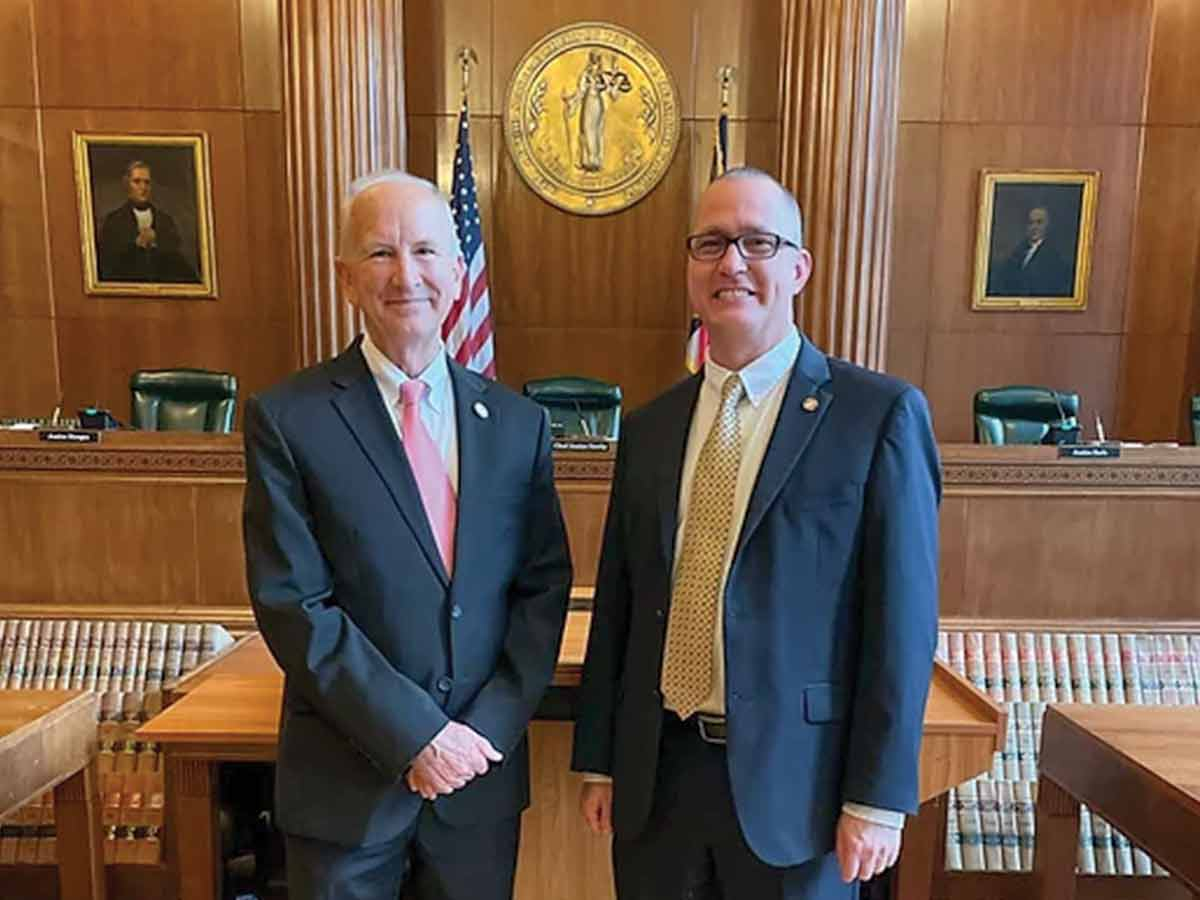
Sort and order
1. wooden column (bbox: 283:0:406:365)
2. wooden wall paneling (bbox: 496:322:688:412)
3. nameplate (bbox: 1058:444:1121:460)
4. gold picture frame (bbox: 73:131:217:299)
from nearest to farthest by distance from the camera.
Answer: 1. nameplate (bbox: 1058:444:1121:460)
2. wooden column (bbox: 283:0:406:365)
3. gold picture frame (bbox: 73:131:217:299)
4. wooden wall paneling (bbox: 496:322:688:412)

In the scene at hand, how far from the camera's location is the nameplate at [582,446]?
3.58 metres

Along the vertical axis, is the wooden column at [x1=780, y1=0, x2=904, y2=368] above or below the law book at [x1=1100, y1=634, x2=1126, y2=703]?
above

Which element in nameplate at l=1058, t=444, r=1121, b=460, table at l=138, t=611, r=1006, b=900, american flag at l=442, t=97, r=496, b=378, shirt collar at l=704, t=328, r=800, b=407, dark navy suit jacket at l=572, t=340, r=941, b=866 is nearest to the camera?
dark navy suit jacket at l=572, t=340, r=941, b=866

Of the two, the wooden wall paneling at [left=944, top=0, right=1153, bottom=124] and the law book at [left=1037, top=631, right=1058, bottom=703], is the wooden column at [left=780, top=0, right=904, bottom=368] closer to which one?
the wooden wall paneling at [left=944, top=0, right=1153, bottom=124]

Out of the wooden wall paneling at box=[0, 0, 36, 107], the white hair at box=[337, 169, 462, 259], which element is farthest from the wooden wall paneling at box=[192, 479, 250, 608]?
the wooden wall paneling at box=[0, 0, 36, 107]

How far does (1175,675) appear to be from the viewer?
310cm

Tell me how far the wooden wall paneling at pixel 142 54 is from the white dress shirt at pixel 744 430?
18.8 feet

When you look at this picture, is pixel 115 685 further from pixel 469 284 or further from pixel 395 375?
pixel 469 284

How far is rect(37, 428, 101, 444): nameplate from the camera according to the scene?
11.4ft

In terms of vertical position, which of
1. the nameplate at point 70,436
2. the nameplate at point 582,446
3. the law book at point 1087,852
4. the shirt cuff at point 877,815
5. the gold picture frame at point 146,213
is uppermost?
the gold picture frame at point 146,213

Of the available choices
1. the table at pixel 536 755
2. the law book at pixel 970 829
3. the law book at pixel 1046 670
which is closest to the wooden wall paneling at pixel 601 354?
the law book at pixel 1046 670

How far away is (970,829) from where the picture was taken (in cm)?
271

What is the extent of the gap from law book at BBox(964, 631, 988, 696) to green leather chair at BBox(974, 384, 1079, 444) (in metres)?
1.96

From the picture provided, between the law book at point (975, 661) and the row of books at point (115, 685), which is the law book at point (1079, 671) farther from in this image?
the row of books at point (115, 685)
